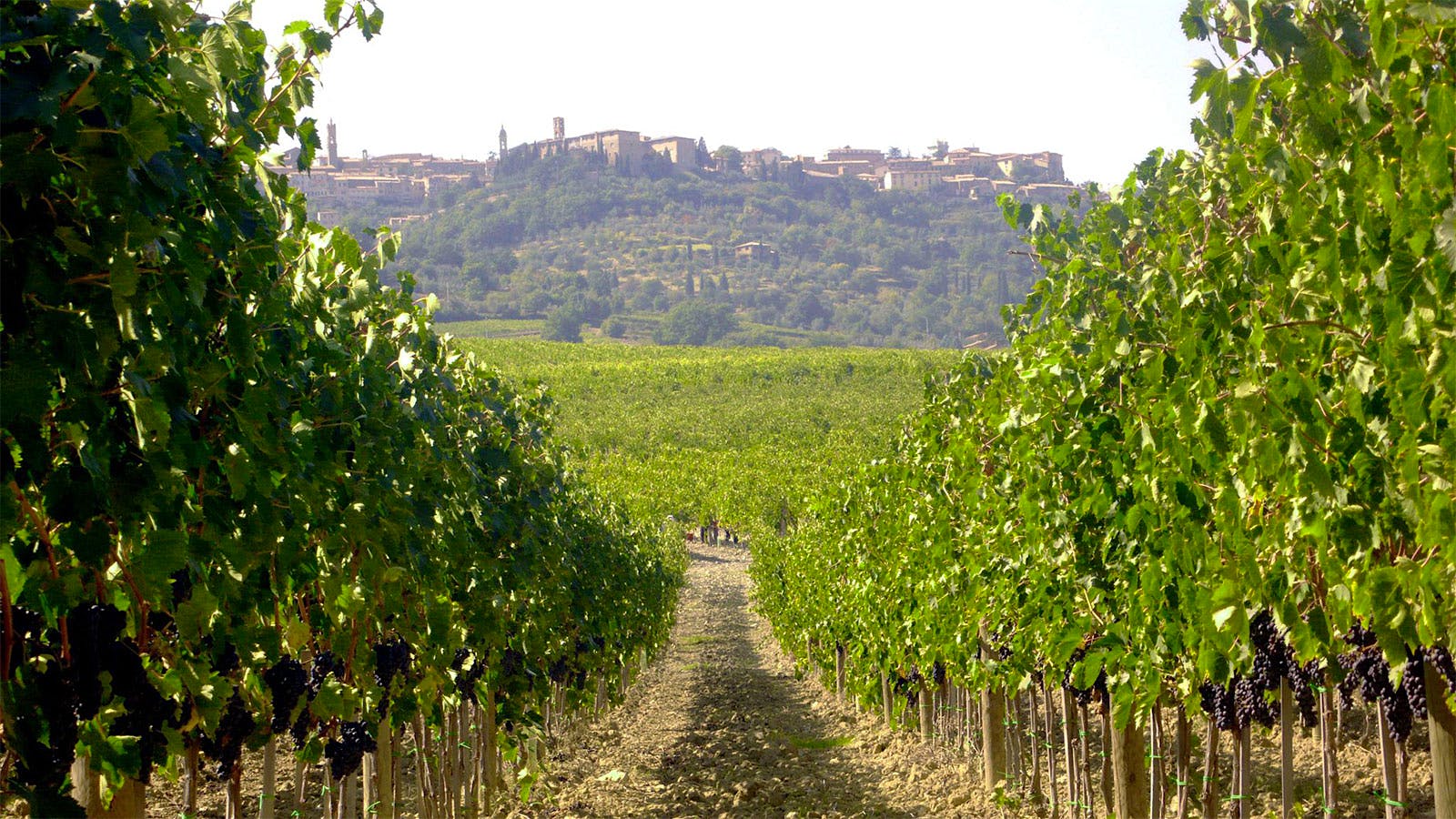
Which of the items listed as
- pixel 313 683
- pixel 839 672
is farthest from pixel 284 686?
pixel 839 672

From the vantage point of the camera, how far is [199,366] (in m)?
2.84

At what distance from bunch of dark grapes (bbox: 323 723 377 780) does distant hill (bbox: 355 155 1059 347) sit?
123413 millimetres

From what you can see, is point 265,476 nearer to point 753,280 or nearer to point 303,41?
point 303,41

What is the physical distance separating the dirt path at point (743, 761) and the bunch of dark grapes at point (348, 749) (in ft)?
13.5

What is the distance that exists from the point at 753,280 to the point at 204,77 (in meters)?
169

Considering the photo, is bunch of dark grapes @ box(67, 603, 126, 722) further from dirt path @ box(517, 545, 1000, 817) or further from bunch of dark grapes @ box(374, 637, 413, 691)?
dirt path @ box(517, 545, 1000, 817)

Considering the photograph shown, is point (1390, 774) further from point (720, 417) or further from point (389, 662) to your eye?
point (720, 417)

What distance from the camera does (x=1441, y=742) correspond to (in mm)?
3525

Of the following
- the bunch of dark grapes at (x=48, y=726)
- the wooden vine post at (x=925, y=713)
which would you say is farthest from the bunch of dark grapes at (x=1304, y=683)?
the wooden vine post at (x=925, y=713)

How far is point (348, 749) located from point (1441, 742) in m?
3.83

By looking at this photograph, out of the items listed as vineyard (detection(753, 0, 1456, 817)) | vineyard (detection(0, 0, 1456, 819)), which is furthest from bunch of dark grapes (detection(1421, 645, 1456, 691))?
vineyard (detection(0, 0, 1456, 819))

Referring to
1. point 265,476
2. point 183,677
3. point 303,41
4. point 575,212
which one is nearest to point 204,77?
point 303,41

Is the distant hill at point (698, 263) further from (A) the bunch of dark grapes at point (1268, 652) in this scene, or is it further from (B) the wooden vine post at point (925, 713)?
(A) the bunch of dark grapes at point (1268, 652)

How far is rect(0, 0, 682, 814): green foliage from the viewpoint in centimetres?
207
